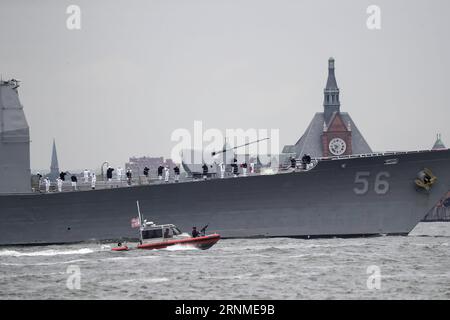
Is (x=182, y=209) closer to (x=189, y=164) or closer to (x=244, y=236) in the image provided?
(x=244, y=236)

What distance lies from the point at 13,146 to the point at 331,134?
9799 centimetres

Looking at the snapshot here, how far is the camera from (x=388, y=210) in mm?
53375

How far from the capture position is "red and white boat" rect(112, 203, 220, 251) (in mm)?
46156

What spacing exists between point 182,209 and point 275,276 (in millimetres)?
18226

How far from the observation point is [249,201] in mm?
54281

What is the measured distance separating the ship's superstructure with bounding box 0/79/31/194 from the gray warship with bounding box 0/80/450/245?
5 cm

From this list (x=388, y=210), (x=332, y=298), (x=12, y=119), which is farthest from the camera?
(x=12, y=119)

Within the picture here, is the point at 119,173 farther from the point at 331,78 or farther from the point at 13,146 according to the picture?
the point at 331,78

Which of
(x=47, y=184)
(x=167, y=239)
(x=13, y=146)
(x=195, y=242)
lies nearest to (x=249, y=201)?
(x=167, y=239)

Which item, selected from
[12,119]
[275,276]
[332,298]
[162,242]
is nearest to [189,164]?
[12,119]

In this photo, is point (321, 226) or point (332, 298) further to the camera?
point (321, 226)

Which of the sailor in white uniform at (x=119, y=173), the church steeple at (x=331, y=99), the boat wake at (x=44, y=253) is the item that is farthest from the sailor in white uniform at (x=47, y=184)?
the church steeple at (x=331, y=99)

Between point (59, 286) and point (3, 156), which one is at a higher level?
point (3, 156)

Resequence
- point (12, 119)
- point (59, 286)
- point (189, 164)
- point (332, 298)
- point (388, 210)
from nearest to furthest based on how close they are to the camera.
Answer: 1. point (332, 298)
2. point (59, 286)
3. point (388, 210)
4. point (12, 119)
5. point (189, 164)
